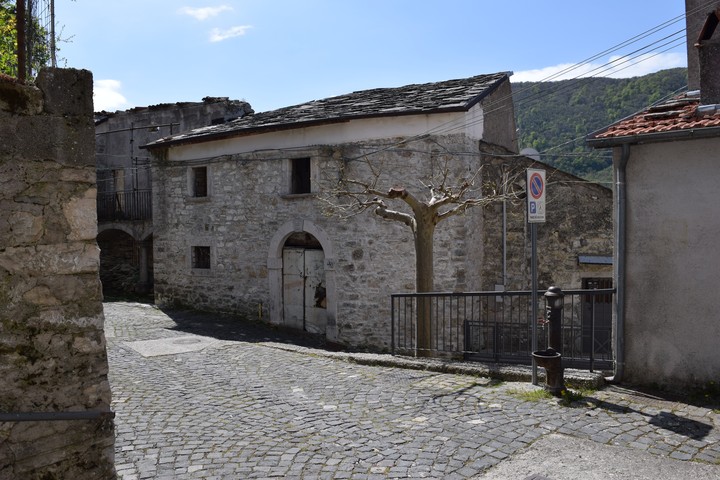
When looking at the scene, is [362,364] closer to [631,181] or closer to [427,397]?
[427,397]

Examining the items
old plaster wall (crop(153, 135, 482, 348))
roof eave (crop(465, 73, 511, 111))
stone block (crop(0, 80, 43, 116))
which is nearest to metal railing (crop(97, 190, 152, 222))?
old plaster wall (crop(153, 135, 482, 348))

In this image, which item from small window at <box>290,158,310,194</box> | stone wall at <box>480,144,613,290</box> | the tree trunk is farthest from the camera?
small window at <box>290,158,310,194</box>

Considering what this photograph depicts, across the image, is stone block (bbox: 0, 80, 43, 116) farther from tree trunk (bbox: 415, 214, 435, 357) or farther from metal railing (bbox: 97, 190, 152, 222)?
metal railing (bbox: 97, 190, 152, 222)

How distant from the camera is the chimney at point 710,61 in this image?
6.57m

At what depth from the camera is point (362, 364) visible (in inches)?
340

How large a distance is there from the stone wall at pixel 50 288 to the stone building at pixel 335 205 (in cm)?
785

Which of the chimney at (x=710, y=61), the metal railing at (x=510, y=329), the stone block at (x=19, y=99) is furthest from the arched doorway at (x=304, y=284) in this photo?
the stone block at (x=19, y=99)

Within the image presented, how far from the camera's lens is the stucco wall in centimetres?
601

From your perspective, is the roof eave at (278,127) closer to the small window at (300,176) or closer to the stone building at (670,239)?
the small window at (300,176)

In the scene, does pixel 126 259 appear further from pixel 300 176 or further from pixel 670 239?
pixel 670 239

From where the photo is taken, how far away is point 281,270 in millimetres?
14258

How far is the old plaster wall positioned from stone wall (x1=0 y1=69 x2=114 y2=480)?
9.14 meters

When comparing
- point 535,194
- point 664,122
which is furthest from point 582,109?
point 535,194

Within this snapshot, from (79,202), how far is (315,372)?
4.98 m
